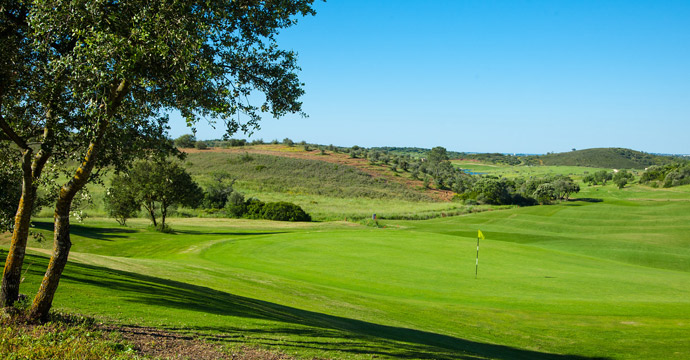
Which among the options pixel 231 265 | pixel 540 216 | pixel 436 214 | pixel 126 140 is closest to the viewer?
pixel 126 140

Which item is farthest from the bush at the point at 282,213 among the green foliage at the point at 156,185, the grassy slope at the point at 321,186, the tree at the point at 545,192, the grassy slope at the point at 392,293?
the tree at the point at 545,192

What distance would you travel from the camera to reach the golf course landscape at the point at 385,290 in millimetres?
10375

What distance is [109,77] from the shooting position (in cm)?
666

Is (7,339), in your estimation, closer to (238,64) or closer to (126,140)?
(126,140)

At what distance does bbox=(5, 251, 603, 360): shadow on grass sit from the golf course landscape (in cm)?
6

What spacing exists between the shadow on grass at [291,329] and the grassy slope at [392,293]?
0.07 metres

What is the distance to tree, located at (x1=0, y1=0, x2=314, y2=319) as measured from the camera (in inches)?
260

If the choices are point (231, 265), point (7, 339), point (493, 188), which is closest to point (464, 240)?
point (231, 265)

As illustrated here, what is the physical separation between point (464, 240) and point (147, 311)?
30.6m

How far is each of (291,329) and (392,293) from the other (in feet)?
32.7

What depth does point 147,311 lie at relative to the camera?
33.1 ft

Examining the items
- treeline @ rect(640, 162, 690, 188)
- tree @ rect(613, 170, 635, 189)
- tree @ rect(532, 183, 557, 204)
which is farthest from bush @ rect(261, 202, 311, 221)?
treeline @ rect(640, 162, 690, 188)

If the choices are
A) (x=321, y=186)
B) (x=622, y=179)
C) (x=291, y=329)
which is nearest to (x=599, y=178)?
(x=622, y=179)

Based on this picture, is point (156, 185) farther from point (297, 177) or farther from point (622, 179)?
point (622, 179)
